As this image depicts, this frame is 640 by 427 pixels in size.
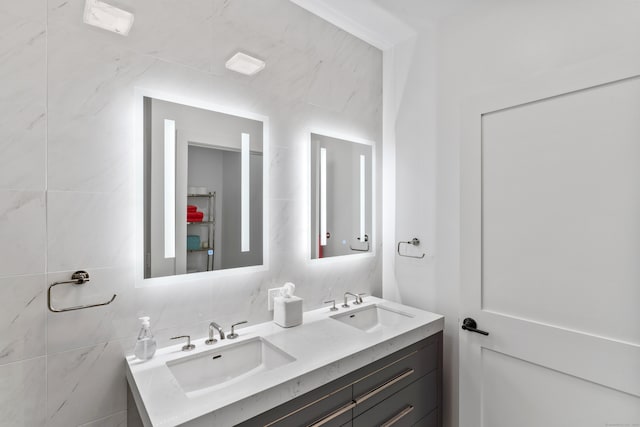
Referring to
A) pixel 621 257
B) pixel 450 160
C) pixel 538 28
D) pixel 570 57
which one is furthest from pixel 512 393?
pixel 538 28

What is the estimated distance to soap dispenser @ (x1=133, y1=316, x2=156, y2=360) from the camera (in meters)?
1.19

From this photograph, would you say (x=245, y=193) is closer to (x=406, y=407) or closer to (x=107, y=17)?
(x=107, y=17)

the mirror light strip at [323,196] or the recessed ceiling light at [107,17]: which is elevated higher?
the recessed ceiling light at [107,17]

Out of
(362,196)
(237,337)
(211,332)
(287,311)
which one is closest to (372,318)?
(287,311)

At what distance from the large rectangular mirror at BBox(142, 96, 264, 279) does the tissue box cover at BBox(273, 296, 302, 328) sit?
0.78ft

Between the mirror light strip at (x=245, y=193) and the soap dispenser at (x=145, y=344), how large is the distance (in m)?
0.52

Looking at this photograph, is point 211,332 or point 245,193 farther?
point 245,193

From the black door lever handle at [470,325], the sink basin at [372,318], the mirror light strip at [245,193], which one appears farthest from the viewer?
the sink basin at [372,318]

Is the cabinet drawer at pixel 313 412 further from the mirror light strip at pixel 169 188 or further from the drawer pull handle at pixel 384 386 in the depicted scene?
the mirror light strip at pixel 169 188

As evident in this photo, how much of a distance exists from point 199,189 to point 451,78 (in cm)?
156

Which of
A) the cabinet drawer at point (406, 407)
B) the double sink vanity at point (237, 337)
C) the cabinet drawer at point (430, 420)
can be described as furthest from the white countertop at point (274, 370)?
the cabinet drawer at point (430, 420)

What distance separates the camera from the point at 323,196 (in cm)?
195

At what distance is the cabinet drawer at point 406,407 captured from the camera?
138 cm

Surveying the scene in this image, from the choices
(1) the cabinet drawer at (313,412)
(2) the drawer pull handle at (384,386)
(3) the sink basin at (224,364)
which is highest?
(3) the sink basin at (224,364)
